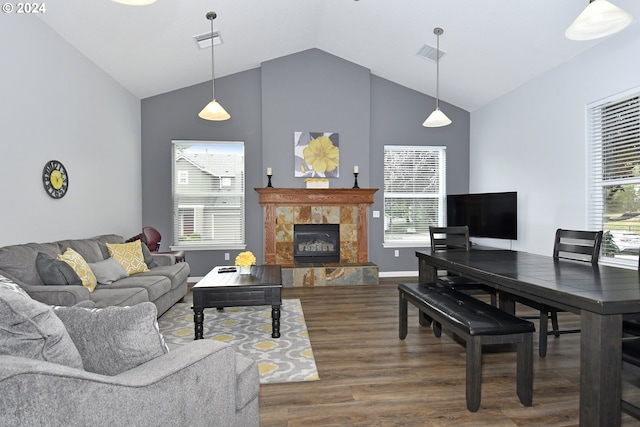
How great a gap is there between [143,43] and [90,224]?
2276 mm

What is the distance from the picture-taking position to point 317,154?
19.8 ft

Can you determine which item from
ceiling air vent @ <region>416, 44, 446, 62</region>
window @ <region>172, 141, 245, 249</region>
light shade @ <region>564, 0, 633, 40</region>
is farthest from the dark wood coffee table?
ceiling air vent @ <region>416, 44, 446, 62</region>

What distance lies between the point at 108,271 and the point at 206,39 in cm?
314

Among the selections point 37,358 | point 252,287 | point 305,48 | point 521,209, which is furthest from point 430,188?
point 37,358

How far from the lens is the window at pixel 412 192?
650 cm

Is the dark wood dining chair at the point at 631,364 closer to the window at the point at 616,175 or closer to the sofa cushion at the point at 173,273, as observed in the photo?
the window at the point at 616,175

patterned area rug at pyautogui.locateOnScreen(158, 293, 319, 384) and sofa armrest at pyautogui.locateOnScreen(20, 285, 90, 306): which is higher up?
sofa armrest at pyautogui.locateOnScreen(20, 285, 90, 306)

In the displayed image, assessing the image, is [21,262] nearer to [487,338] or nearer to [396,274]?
[487,338]

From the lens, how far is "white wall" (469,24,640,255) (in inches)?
146


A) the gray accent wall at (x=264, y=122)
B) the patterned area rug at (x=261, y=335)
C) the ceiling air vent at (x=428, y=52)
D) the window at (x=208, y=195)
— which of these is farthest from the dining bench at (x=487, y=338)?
the window at (x=208, y=195)

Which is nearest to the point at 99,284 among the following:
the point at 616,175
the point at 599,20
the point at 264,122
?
the point at 264,122

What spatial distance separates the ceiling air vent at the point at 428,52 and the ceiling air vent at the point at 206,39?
2821 mm

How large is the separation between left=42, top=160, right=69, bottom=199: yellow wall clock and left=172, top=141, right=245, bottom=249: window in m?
2.28

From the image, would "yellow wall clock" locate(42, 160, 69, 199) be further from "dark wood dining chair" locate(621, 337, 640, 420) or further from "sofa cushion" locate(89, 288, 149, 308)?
"dark wood dining chair" locate(621, 337, 640, 420)
